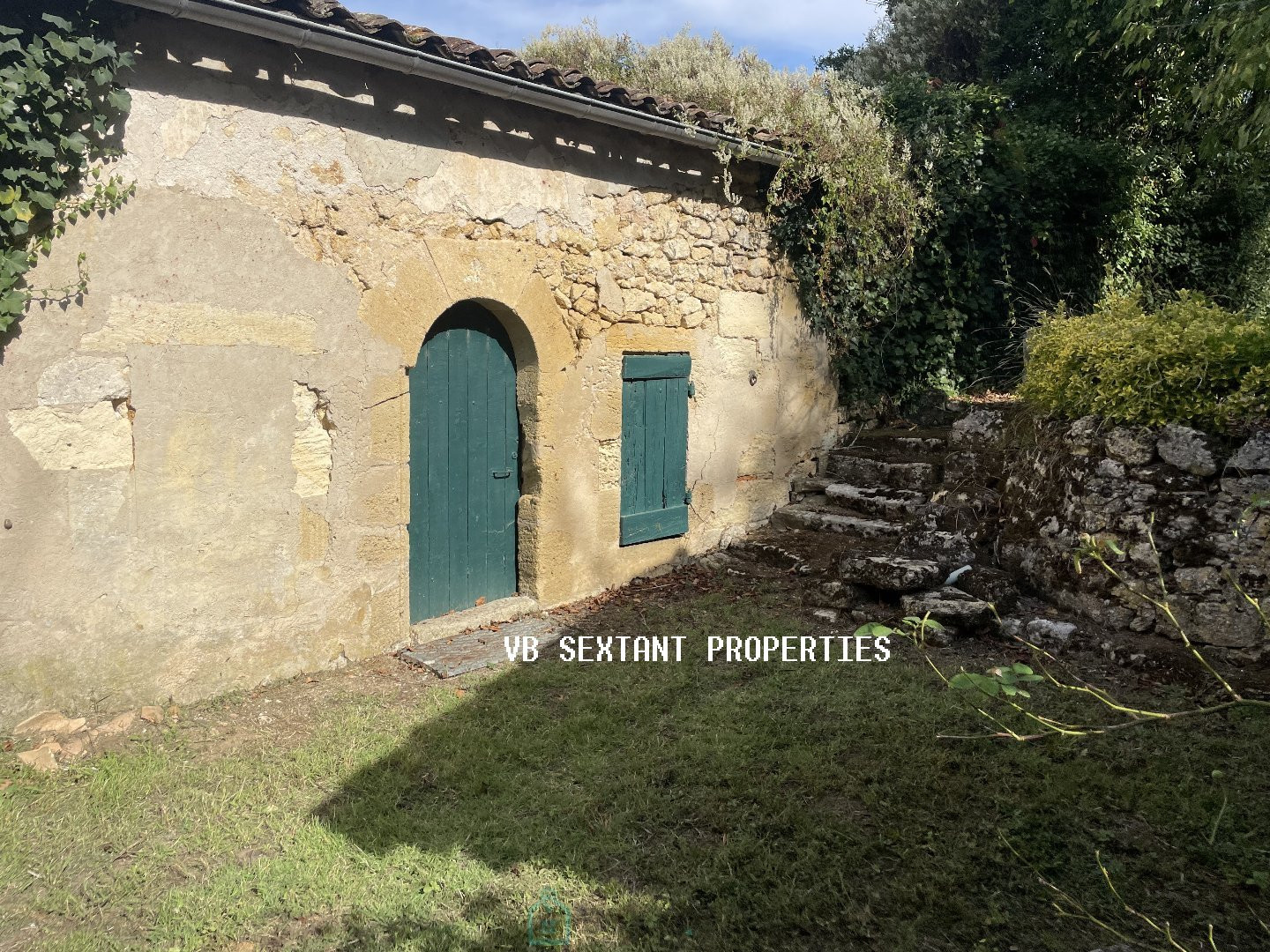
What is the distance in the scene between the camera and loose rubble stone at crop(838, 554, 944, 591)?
5.94 m

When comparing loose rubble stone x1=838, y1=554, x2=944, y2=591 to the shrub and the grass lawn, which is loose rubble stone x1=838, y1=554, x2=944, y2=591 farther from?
the shrub

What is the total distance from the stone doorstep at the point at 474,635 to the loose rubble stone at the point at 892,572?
6.66ft

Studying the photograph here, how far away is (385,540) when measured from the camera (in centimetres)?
550

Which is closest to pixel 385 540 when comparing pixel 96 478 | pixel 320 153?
pixel 96 478

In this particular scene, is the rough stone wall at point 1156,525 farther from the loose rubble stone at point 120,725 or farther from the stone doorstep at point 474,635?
the loose rubble stone at point 120,725

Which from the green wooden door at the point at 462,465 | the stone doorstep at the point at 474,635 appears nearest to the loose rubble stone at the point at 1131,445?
the stone doorstep at the point at 474,635

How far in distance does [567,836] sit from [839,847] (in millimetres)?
1042

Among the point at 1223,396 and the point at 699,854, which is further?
the point at 1223,396

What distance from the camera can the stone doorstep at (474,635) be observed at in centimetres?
550

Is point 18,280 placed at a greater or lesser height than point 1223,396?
greater

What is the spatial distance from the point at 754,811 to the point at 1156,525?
3154 mm

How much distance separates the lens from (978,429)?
7242mm

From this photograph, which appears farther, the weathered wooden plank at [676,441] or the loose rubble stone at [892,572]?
the weathered wooden plank at [676,441]

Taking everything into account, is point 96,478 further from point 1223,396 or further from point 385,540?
point 1223,396
